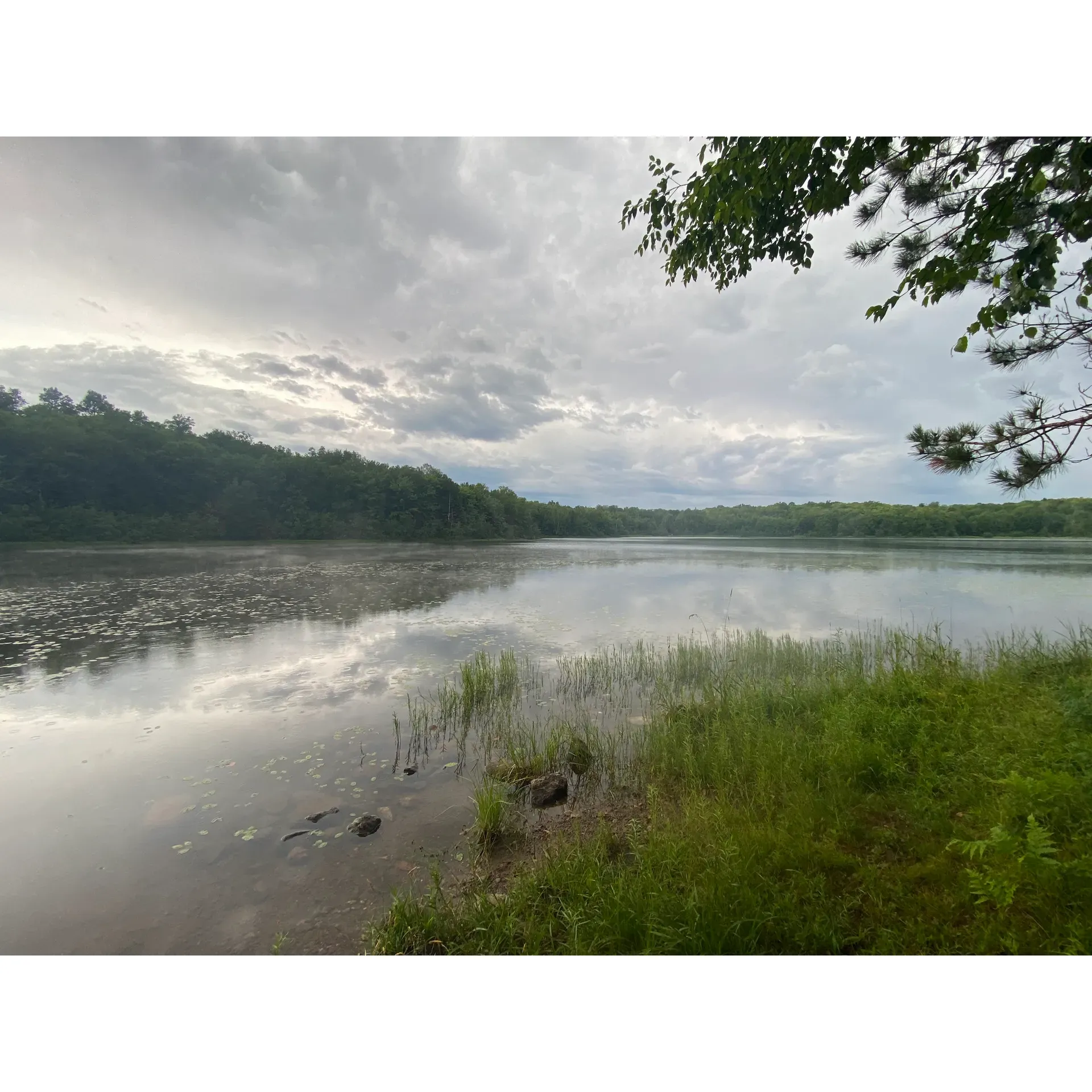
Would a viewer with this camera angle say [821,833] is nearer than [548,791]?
Yes

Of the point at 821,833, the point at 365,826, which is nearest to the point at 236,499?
the point at 365,826

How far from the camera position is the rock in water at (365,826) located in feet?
11.2

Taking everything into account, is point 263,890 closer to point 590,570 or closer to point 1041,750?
point 1041,750

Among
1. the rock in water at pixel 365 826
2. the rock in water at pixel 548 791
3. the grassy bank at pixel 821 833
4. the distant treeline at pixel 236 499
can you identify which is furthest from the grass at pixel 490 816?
the distant treeline at pixel 236 499

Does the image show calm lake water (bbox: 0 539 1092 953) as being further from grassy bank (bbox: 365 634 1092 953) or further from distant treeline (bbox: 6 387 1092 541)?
distant treeline (bbox: 6 387 1092 541)

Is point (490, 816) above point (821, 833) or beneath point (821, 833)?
beneath

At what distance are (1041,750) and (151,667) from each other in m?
10.5

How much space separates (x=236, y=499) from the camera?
1695 inches

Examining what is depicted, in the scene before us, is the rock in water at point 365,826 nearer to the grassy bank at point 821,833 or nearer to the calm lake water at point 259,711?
the calm lake water at point 259,711

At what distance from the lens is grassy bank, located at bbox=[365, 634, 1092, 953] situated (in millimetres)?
1897

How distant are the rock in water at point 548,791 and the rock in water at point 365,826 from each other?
48.1 inches

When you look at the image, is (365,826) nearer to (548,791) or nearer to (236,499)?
(548,791)

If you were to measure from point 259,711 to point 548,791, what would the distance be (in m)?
4.06

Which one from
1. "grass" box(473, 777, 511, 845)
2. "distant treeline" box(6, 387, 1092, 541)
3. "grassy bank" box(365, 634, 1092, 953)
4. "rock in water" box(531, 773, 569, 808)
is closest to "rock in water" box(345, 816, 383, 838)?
"grass" box(473, 777, 511, 845)
